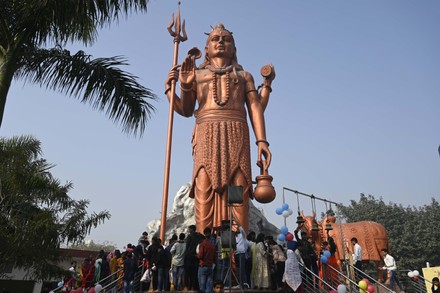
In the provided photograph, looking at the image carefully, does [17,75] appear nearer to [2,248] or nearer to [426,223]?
[2,248]

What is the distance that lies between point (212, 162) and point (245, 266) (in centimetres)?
226

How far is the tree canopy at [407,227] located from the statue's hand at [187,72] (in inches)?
885

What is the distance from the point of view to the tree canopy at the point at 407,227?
83.6ft

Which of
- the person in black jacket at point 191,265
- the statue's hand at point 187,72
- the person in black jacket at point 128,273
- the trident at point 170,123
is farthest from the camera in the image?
the statue's hand at point 187,72

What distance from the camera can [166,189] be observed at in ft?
24.6

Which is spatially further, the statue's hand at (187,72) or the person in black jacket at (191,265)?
the statue's hand at (187,72)

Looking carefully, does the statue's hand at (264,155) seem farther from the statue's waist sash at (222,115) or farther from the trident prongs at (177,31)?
the trident prongs at (177,31)

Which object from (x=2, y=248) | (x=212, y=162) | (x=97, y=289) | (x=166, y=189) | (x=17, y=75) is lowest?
(x=97, y=289)

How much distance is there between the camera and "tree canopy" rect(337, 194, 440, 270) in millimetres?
25469

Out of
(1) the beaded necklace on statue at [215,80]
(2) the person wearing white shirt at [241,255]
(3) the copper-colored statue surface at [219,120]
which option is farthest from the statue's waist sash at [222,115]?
(2) the person wearing white shirt at [241,255]

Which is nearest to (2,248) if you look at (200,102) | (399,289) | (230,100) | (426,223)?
(200,102)

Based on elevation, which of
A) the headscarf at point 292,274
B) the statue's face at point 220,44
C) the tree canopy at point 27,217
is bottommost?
the headscarf at point 292,274

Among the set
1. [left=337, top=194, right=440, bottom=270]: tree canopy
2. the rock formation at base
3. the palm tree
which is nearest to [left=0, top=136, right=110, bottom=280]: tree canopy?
the palm tree

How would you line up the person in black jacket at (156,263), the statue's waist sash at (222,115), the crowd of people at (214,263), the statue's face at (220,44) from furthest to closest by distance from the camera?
1. the statue's face at (220,44)
2. the statue's waist sash at (222,115)
3. the person in black jacket at (156,263)
4. the crowd of people at (214,263)
